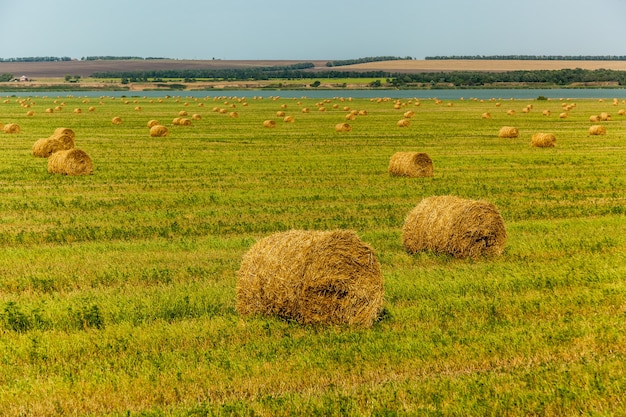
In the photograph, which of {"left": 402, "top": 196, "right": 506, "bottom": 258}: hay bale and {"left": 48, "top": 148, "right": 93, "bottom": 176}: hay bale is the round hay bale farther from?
{"left": 402, "top": 196, "right": 506, "bottom": 258}: hay bale

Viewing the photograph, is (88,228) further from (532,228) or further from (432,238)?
(532,228)

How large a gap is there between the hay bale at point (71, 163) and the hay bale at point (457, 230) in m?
17.5

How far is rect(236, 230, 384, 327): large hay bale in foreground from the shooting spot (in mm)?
11500

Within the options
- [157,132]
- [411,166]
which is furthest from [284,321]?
[157,132]

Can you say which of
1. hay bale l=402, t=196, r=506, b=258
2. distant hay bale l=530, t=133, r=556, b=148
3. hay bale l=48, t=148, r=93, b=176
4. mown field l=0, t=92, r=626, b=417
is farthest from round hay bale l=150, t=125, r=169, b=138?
hay bale l=402, t=196, r=506, b=258

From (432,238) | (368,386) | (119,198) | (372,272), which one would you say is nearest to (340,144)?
(119,198)

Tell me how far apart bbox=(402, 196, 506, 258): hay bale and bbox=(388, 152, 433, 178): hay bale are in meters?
11.9

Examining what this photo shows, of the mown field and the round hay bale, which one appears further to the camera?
the round hay bale

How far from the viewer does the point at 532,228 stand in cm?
1892

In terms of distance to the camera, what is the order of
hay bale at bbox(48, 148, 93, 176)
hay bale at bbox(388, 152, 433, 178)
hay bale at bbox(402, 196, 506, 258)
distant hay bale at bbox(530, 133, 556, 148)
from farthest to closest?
distant hay bale at bbox(530, 133, 556, 148) → hay bale at bbox(48, 148, 93, 176) → hay bale at bbox(388, 152, 433, 178) → hay bale at bbox(402, 196, 506, 258)

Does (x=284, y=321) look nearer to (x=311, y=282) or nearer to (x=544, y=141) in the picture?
(x=311, y=282)

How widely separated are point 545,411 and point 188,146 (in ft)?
114

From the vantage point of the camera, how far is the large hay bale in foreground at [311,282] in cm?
1150

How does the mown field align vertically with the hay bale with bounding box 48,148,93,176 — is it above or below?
below
